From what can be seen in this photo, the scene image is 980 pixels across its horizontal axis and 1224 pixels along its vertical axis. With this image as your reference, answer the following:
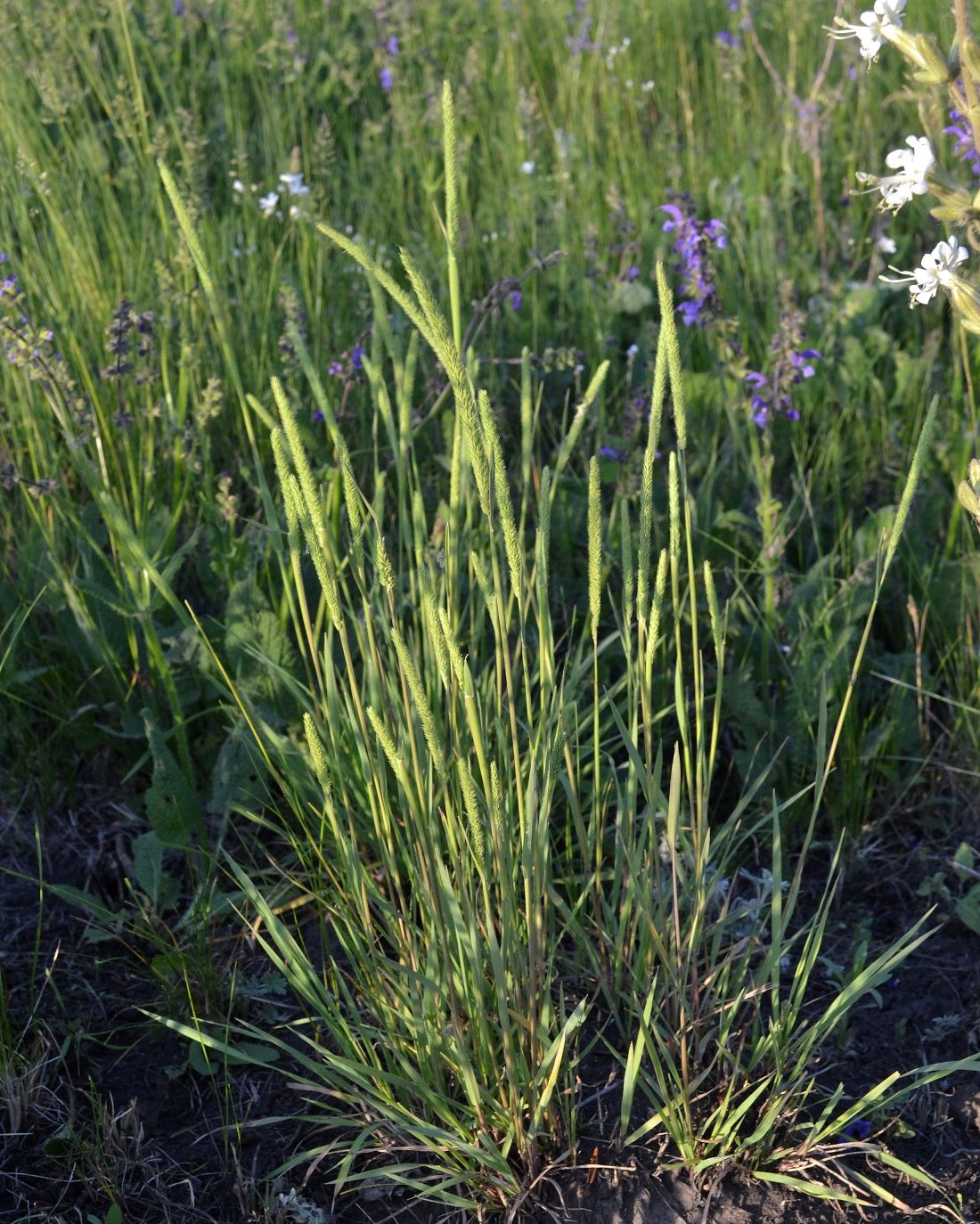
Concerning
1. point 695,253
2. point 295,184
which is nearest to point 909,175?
point 695,253

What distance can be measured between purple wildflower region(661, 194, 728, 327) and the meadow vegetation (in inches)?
0.7

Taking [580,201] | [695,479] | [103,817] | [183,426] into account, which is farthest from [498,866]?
[580,201]

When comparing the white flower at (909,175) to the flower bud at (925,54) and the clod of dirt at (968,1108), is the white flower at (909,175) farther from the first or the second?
the clod of dirt at (968,1108)

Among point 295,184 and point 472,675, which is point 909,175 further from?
point 295,184

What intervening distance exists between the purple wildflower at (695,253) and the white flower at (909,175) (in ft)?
3.28

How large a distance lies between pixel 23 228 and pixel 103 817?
121 cm

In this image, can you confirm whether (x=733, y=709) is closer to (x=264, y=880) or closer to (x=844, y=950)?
(x=844, y=950)

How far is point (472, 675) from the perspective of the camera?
4.00ft

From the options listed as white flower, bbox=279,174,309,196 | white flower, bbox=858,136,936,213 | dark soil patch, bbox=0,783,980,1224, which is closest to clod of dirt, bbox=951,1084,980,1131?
dark soil patch, bbox=0,783,980,1224

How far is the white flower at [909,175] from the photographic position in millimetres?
1079

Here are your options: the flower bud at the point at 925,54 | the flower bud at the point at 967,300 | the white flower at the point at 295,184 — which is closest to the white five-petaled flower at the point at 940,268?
the flower bud at the point at 967,300

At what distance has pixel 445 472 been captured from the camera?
2293 mm

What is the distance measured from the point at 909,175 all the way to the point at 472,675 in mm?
601

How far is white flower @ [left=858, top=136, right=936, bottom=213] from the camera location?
3.54 ft
